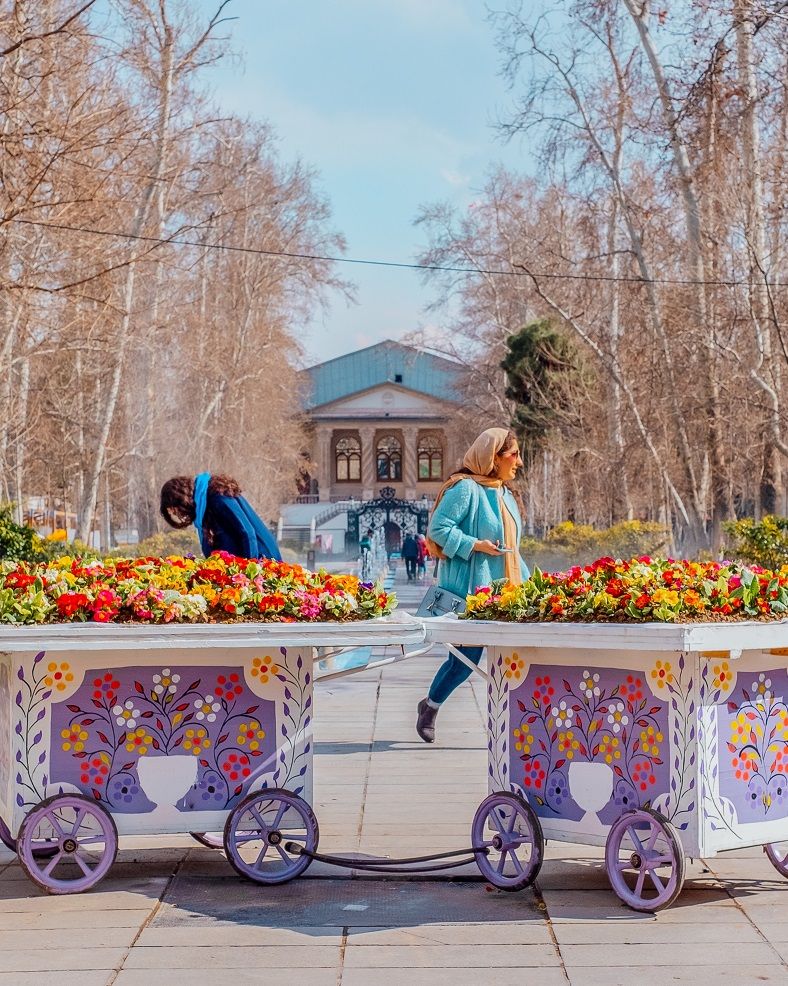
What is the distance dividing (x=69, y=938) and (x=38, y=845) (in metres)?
Answer: 0.63

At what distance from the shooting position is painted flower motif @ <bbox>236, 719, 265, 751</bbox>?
17.4 feet

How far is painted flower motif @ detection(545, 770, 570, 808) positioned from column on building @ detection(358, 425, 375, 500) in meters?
91.6

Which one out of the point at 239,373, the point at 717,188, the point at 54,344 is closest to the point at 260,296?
the point at 239,373

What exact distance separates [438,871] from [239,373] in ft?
116

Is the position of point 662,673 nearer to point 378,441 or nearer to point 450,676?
point 450,676

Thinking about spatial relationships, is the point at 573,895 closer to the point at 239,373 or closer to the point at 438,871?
the point at 438,871

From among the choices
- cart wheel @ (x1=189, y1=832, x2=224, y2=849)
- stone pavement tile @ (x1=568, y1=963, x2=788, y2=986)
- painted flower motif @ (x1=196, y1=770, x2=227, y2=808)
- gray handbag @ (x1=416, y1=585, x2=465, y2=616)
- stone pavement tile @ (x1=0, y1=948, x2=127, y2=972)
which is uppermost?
gray handbag @ (x1=416, y1=585, x2=465, y2=616)

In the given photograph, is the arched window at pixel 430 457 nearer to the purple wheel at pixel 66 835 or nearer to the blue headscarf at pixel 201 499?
the blue headscarf at pixel 201 499

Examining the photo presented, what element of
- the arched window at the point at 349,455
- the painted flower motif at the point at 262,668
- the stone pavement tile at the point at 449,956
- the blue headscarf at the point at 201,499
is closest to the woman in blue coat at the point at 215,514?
the blue headscarf at the point at 201,499

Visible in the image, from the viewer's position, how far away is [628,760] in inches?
197

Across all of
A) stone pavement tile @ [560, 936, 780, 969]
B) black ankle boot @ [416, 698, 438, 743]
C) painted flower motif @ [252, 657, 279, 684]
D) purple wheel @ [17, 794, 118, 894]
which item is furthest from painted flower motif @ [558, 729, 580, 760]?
black ankle boot @ [416, 698, 438, 743]

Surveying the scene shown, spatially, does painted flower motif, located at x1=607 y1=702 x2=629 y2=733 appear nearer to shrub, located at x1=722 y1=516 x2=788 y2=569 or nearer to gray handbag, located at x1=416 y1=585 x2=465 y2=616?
gray handbag, located at x1=416 y1=585 x2=465 y2=616

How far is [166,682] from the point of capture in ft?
17.2

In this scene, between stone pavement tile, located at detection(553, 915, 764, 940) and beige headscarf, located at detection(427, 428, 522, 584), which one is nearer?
stone pavement tile, located at detection(553, 915, 764, 940)
